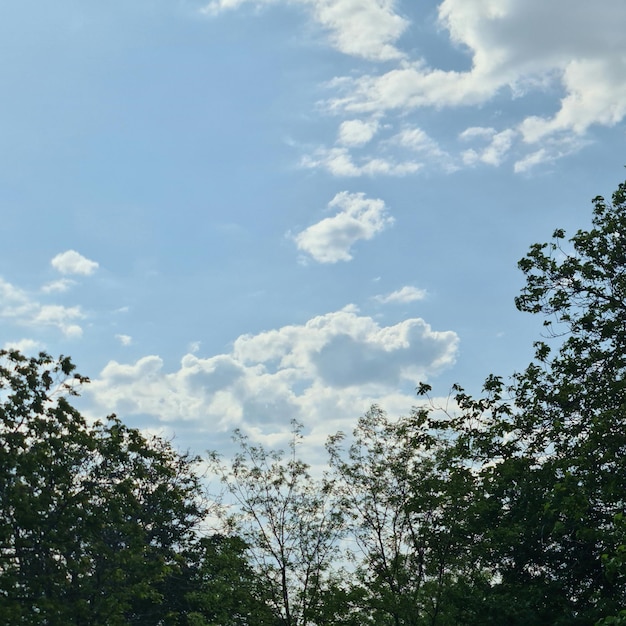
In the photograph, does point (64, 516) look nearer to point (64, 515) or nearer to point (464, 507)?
point (64, 515)

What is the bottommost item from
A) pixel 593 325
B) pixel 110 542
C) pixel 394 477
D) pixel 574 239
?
pixel 110 542

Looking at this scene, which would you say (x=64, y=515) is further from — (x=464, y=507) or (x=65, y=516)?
→ (x=464, y=507)

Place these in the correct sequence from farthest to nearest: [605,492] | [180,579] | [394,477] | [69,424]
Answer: [180,579] → [394,477] → [69,424] → [605,492]

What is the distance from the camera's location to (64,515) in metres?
25.1

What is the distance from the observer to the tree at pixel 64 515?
78.2ft

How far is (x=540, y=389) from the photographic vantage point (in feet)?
80.9

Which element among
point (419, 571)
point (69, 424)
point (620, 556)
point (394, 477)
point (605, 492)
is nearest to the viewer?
point (620, 556)

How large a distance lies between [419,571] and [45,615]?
1429 cm

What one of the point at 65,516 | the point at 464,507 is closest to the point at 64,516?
the point at 65,516

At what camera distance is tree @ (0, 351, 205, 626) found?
23.8 meters

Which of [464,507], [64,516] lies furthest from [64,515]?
[464,507]

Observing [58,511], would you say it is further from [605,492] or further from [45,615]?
[605,492]

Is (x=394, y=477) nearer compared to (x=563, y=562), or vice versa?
(x=563, y=562)

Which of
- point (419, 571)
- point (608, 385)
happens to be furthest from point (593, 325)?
point (419, 571)
